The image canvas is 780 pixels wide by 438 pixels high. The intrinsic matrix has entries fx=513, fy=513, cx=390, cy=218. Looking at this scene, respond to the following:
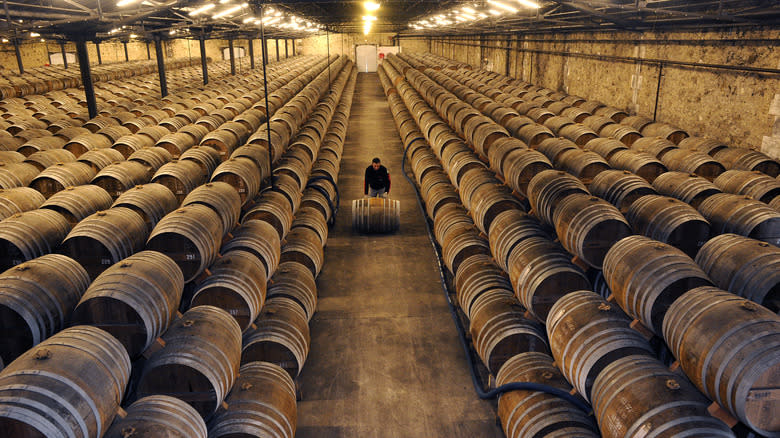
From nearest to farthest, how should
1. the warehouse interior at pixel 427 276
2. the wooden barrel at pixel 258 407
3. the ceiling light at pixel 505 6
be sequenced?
the warehouse interior at pixel 427 276 < the wooden barrel at pixel 258 407 < the ceiling light at pixel 505 6

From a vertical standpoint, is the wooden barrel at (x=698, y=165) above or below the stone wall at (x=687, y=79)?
below

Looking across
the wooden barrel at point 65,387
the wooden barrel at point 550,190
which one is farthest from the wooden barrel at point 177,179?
the wooden barrel at point 550,190

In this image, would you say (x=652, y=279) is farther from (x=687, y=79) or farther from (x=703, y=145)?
(x=687, y=79)

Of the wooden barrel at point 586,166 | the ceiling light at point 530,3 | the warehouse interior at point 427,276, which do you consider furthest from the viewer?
the ceiling light at point 530,3

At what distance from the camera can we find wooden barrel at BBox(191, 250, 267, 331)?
551 centimetres

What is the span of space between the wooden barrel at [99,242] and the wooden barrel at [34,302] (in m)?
0.70

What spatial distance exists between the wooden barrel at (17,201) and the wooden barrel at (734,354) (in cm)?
785

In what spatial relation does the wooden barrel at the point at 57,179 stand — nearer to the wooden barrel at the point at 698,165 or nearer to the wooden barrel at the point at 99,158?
the wooden barrel at the point at 99,158

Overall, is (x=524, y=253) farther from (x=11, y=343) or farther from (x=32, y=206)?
(x=32, y=206)

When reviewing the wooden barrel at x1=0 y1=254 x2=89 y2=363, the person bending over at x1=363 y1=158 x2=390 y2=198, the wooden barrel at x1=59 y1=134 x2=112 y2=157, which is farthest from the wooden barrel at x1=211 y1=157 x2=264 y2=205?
the wooden barrel at x1=59 y1=134 x2=112 y2=157

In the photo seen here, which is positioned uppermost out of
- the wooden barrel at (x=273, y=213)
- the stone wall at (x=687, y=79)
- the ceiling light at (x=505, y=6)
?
the ceiling light at (x=505, y=6)

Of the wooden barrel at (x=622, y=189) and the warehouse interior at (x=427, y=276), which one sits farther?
the wooden barrel at (x=622, y=189)

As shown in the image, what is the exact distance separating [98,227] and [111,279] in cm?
144

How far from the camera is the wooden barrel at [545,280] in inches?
223
